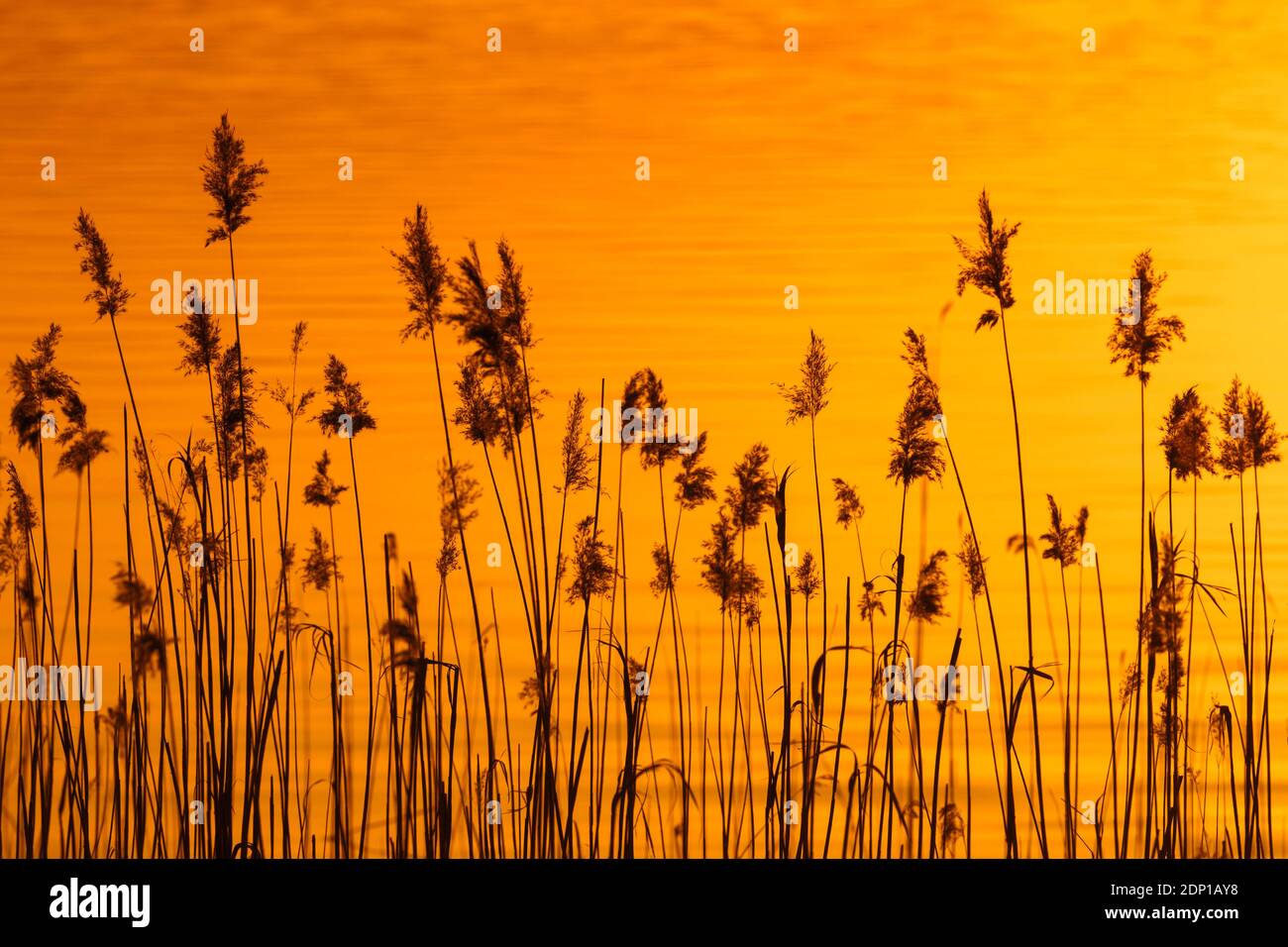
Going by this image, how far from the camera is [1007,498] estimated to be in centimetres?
289

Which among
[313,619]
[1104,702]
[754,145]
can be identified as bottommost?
[1104,702]

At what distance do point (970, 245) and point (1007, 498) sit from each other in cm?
58

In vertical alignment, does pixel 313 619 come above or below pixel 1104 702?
above

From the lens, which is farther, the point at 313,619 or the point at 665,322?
the point at 665,322

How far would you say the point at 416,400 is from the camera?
289cm

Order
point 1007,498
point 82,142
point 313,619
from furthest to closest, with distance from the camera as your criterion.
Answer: point 82,142
point 1007,498
point 313,619
